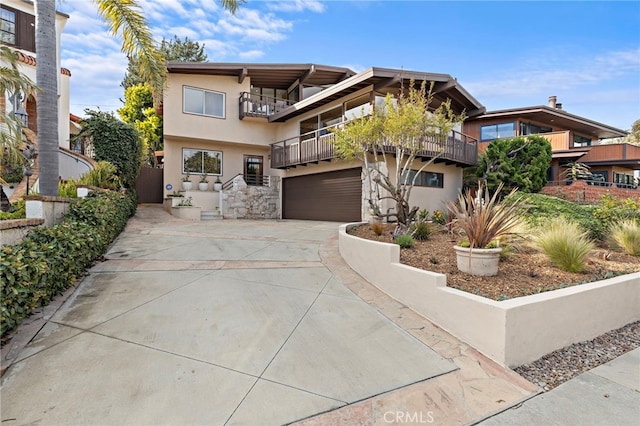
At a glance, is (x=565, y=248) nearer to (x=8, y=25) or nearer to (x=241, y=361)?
(x=241, y=361)

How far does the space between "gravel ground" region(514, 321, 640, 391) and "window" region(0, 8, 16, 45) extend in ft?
66.2

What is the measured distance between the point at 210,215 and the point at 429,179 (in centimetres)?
1059

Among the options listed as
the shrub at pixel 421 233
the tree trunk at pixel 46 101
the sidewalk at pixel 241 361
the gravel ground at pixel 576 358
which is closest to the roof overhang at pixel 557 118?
the shrub at pixel 421 233

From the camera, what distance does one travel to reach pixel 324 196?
14828mm

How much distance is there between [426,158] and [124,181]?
40.1ft

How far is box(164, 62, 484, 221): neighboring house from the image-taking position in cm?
1362

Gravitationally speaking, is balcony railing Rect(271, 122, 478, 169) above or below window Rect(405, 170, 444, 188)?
above

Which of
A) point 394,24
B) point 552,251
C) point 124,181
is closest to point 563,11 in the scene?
point 394,24

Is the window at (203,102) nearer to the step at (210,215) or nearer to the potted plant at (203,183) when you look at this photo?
the potted plant at (203,183)

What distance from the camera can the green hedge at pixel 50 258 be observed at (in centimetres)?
293

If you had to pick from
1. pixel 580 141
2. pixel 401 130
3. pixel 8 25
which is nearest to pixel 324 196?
pixel 401 130

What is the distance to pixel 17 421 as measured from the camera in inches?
82.7

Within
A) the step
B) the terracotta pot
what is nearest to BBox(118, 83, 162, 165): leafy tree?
the step

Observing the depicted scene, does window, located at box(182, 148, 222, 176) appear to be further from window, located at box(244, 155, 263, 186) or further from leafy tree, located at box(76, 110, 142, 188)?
leafy tree, located at box(76, 110, 142, 188)
